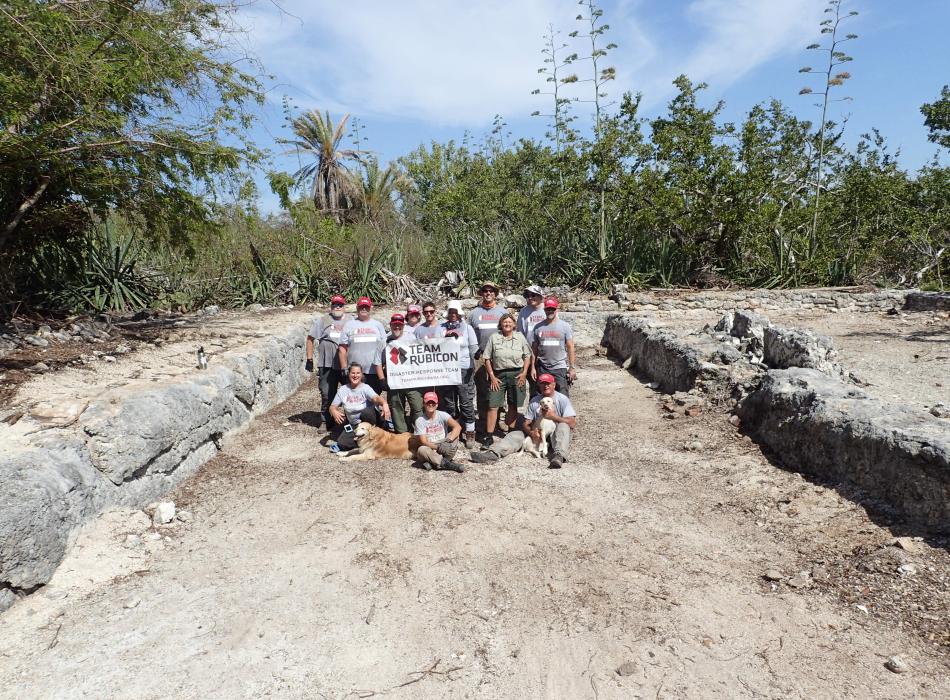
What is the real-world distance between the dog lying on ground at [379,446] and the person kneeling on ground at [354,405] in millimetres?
224

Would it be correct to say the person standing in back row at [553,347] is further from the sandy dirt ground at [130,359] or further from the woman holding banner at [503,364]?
the sandy dirt ground at [130,359]

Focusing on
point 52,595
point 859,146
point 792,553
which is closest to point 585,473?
point 792,553

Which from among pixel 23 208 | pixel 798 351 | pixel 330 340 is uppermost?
pixel 23 208

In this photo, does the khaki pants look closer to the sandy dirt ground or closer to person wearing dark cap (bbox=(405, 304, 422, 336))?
person wearing dark cap (bbox=(405, 304, 422, 336))

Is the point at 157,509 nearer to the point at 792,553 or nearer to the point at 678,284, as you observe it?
the point at 792,553

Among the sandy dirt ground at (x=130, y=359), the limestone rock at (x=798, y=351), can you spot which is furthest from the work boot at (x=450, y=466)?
the limestone rock at (x=798, y=351)

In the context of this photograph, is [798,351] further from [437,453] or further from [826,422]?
[437,453]

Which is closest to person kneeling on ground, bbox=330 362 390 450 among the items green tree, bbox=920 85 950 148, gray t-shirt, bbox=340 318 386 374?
gray t-shirt, bbox=340 318 386 374

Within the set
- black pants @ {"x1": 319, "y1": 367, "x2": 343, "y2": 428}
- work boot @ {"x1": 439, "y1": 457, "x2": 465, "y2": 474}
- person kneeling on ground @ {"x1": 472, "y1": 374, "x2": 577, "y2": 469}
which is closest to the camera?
work boot @ {"x1": 439, "y1": 457, "x2": 465, "y2": 474}

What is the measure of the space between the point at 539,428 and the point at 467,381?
98 cm

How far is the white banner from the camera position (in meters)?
6.26

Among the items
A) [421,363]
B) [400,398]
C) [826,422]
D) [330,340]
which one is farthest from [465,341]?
[826,422]

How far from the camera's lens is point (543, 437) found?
19.5 ft

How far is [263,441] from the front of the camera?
6691 mm
